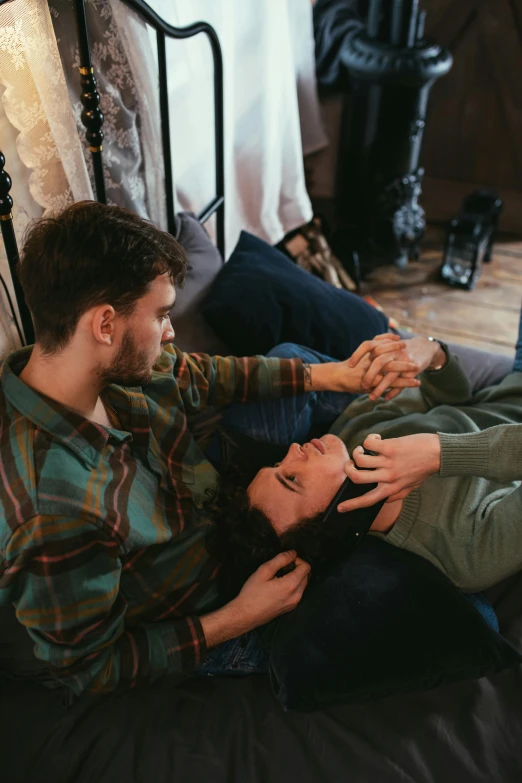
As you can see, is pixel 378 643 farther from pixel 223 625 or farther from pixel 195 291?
pixel 195 291

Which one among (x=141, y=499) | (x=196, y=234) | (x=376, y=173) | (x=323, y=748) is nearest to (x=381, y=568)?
(x=323, y=748)

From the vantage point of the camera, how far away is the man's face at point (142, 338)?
1064 mm

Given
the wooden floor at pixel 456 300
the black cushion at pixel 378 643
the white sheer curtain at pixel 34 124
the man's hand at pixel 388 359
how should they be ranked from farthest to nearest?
the wooden floor at pixel 456 300, the man's hand at pixel 388 359, the white sheer curtain at pixel 34 124, the black cushion at pixel 378 643

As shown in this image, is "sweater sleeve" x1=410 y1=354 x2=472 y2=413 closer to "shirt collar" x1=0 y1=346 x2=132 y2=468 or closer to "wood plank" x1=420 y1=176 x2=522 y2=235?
"shirt collar" x1=0 y1=346 x2=132 y2=468

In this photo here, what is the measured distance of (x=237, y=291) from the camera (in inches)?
66.4

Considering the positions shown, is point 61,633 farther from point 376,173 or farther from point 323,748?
point 376,173

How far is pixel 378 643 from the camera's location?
112 cm

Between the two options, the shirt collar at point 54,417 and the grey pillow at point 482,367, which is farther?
the grey pillow at point 482,367

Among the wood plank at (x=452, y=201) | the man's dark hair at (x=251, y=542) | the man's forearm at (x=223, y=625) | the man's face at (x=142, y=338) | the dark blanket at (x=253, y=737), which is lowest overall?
the wood plank at (x=452, y=201)

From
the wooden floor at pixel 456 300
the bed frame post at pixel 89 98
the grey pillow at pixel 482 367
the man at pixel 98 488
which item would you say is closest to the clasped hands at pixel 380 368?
the grey pillow at pixel 482 367

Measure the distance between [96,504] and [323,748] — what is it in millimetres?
558

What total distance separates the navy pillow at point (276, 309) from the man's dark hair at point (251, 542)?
49 centimetres

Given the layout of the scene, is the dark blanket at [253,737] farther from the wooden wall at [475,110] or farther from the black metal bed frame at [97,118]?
the wooden wall at [475,110]

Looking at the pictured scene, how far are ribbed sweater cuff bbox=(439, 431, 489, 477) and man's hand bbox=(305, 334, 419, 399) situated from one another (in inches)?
10.6
